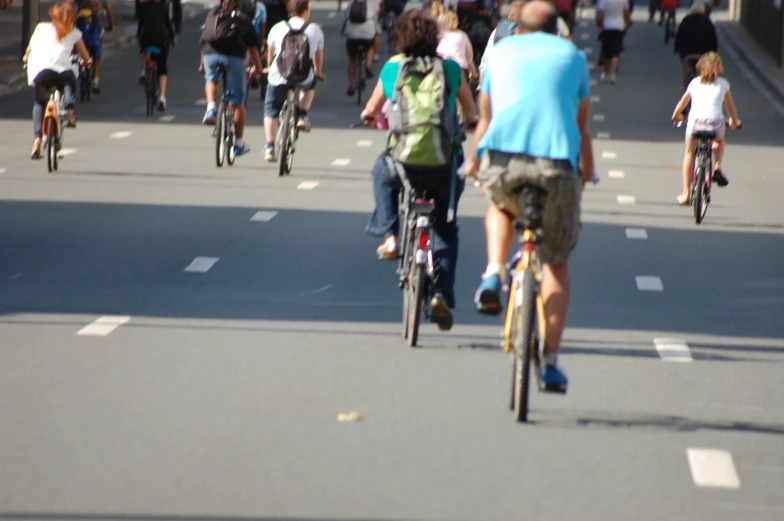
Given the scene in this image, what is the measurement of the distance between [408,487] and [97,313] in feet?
13.7

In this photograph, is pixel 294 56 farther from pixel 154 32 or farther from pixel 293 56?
pixel 154 32

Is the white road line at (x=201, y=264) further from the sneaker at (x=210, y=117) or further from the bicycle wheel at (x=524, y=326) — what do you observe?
the sneaker at (x=210, y=117)

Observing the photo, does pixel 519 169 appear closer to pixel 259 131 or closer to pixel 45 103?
pixel 45 103

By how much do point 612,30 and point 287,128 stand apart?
17582 millimetres

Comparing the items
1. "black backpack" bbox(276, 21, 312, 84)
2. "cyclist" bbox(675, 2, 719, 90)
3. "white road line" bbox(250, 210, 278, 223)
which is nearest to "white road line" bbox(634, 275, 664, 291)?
"white road line" bbox(250, 210, 278, 223)

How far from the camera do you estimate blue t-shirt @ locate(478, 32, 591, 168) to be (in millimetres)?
6695

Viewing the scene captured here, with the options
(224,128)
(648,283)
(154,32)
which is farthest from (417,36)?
(154,32)

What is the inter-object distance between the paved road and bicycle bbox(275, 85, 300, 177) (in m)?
1.15

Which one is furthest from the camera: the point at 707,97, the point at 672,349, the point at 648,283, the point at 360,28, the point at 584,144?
the point at 360,28

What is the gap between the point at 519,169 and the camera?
6.70 meters

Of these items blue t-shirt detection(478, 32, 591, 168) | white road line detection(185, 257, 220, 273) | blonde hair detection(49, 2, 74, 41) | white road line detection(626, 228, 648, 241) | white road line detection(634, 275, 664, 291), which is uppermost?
blue t-shirt detection(478, 32, 591, 168)

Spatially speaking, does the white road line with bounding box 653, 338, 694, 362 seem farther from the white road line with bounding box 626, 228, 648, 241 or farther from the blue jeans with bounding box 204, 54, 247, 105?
the blue jeans with bounding box 204, 54, 247, 105

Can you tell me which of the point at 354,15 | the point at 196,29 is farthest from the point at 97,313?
the point at 196,29

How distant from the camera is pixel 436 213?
900cm
